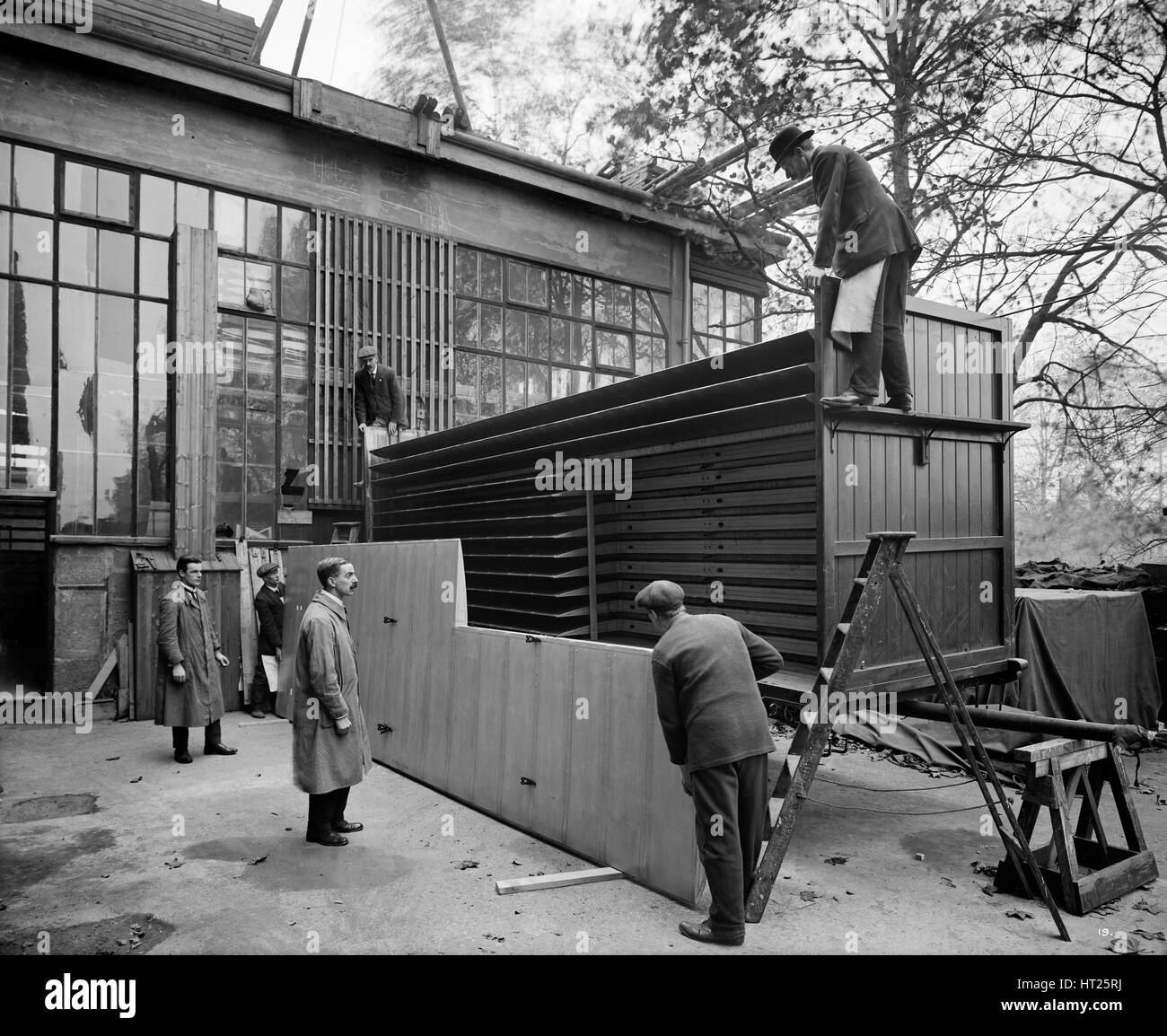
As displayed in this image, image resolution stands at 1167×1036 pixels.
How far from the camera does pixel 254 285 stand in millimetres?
13062

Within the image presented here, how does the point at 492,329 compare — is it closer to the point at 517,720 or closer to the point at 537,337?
the point at 537,337

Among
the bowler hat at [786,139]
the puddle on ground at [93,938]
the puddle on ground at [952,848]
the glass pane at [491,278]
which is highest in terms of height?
the glass pane at [491,278]

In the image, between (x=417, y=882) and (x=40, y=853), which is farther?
(x=40, y=853)

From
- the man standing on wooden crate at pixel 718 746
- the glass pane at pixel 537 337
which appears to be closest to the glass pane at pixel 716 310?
the glass pane at pixel 537 337

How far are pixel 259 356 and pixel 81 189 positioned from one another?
3193 mm

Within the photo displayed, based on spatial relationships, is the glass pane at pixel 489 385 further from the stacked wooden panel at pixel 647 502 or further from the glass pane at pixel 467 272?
the stacked wooden panel at pixel 647 502

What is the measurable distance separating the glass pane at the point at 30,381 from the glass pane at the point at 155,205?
174cm

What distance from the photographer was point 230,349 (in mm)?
12797

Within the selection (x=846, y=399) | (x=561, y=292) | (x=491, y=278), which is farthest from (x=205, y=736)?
(x=561, y=292)

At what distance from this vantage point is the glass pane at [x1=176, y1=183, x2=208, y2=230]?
41.0ft

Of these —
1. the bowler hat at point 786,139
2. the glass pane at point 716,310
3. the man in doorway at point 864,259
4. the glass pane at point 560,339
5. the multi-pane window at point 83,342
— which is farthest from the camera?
the glass pane at point 716,310

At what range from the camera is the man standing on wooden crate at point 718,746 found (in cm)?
473

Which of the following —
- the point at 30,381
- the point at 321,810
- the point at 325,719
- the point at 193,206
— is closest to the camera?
the point at 325,719

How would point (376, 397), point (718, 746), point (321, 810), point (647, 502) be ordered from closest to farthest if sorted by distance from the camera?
point (718, 746), point (321, 810), point (647, 502), point (376, 397)
